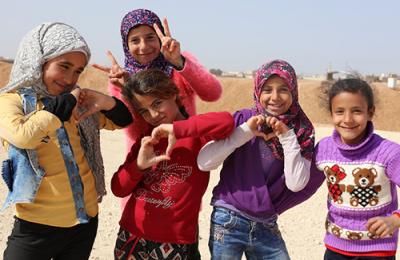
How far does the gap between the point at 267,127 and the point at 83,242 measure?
4.03 feet

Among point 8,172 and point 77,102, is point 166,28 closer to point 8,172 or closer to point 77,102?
point 77,102

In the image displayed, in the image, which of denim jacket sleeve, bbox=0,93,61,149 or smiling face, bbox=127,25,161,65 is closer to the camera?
denim jacket sleeve, bbox=0,93,61,149

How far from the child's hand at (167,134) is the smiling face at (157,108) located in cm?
18

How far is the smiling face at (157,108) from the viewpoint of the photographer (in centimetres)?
276

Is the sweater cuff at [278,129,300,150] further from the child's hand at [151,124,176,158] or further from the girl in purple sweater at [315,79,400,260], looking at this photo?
the child's hand at [151,124,176,158]

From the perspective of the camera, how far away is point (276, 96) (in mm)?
2707

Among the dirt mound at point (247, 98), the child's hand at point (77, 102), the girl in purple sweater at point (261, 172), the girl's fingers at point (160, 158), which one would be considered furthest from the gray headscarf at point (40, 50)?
the dirt mound at point (247, 98)

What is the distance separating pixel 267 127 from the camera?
2707mm

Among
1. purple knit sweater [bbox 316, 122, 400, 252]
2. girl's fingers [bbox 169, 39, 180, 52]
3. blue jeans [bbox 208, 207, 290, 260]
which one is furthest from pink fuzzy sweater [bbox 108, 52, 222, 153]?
purple knit sweater [bbox 316, 122, 400, 252]

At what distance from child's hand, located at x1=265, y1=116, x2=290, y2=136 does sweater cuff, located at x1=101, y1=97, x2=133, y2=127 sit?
82 cm

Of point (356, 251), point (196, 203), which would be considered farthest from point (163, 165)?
point (356, 251)

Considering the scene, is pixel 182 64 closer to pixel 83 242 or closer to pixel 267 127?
pixel 267 127

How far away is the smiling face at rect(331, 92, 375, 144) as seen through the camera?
8.80 ft

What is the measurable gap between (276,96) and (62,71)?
3.84 ft
